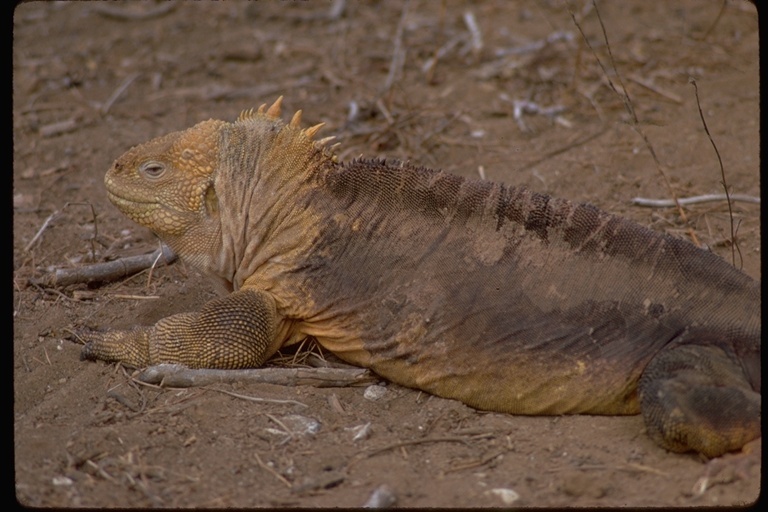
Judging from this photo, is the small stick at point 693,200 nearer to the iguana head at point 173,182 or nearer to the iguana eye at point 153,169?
the iguana head at point 173,182

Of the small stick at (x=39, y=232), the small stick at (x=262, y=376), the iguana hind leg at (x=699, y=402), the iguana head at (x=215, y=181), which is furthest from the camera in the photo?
the small stick at (x=39, y=232)

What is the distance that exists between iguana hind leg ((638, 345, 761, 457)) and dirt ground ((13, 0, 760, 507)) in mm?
135

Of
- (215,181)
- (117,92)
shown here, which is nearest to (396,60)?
(117,92)

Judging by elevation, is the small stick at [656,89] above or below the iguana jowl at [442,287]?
below

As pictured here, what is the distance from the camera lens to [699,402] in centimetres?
478

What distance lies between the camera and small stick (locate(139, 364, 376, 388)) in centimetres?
571

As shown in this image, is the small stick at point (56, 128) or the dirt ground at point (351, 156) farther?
the small stick at point (56, 128)

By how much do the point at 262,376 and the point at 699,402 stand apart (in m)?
2.74

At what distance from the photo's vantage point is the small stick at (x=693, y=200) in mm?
7801

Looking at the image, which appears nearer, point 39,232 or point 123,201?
point 123,201

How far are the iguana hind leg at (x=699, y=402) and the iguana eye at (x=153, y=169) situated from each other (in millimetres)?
3615

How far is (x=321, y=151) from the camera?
612cm

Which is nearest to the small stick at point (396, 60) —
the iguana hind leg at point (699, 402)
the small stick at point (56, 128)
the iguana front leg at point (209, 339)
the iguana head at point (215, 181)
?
the small stick at point (56, 128)

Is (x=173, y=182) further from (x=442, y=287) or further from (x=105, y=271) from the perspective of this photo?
→ (x=442, y=287)
